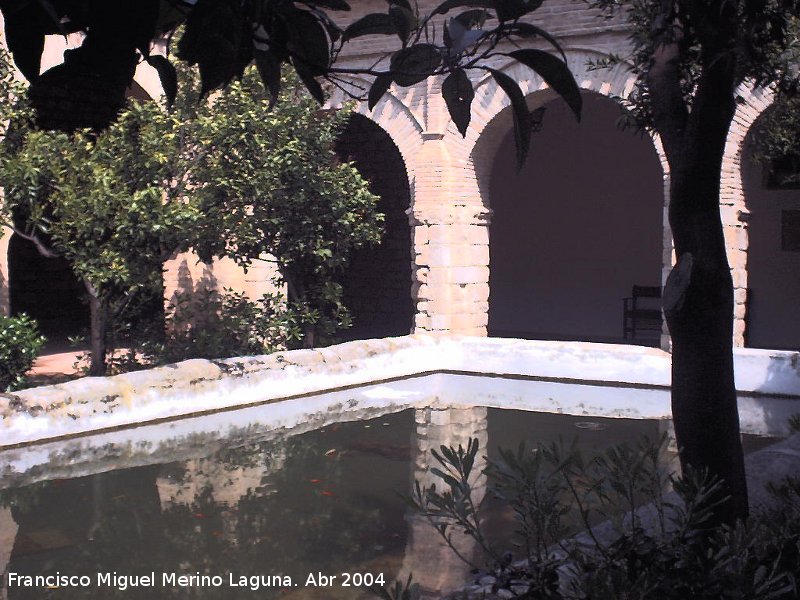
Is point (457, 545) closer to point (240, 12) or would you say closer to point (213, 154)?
point (240, 12)

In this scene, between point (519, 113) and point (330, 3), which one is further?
point (330, 3)

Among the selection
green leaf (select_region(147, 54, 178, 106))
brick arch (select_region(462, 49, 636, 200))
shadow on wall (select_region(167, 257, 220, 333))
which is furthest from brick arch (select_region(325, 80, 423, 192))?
green leaf (select_region(147, 54, 178, 106))

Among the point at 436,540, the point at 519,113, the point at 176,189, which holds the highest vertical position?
the point at 176,189

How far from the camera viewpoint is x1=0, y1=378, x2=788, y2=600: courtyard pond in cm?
434

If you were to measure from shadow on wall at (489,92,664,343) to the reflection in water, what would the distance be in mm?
6404

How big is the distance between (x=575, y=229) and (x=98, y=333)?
7.55 meters

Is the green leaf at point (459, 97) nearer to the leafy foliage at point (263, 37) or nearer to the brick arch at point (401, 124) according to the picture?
the leafy foliage at point (263, 37)

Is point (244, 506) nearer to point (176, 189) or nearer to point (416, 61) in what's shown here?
point (176, 189)

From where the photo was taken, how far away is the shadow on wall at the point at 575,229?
1373 cm

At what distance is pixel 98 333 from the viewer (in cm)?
906

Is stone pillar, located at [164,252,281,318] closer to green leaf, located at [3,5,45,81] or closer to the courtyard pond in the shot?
the courtyard pond

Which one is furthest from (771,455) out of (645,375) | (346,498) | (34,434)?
(645,375)

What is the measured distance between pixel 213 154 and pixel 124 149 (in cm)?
80

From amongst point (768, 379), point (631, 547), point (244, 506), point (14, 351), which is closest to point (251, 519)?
point (244, 506)
